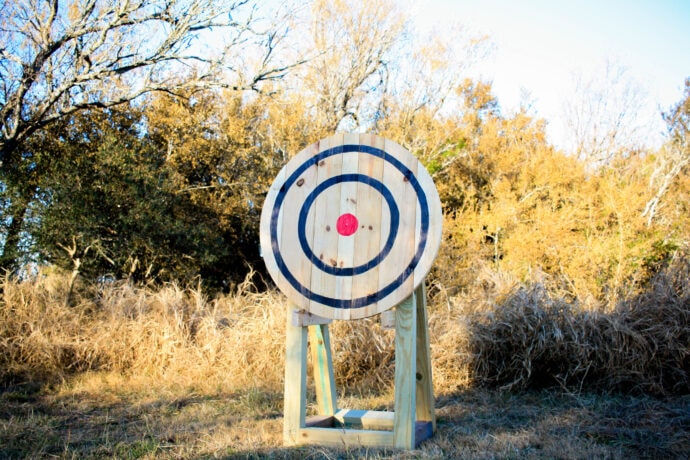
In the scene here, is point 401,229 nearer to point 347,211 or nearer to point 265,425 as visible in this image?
point 347,211

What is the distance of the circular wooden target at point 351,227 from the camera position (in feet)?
11.0

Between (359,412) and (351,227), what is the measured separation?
1250 millimetres

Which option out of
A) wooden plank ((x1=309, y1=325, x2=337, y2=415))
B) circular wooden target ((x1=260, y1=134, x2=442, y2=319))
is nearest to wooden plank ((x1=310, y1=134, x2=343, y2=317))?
circular wooden target ((x1=260, y1=134, x2=442, y2=319))

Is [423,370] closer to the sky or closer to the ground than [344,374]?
closer to the sky

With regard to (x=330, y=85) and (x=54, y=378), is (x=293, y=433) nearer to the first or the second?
(x=54, y=378)

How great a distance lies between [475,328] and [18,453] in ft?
11.5

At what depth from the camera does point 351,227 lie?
3.53 meters

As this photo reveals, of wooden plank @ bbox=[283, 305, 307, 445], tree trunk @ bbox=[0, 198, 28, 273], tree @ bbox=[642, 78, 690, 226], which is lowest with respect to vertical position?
wooden plank @ bbox=[283, 305, 307, 445]

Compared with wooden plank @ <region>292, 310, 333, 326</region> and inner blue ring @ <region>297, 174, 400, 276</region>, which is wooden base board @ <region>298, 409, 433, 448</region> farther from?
inner blue ring @ <region>297, 174, 400, 276</region>

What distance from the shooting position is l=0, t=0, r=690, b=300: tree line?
7695 millimetres

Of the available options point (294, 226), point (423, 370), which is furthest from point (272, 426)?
point (294, 226)

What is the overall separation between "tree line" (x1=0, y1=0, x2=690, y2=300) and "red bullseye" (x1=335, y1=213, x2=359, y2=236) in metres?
3.70

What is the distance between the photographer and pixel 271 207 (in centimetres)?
366

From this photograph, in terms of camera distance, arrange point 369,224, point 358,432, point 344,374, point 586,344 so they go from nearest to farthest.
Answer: point 358,432, point 369,224, point 586,344, point 344,374
